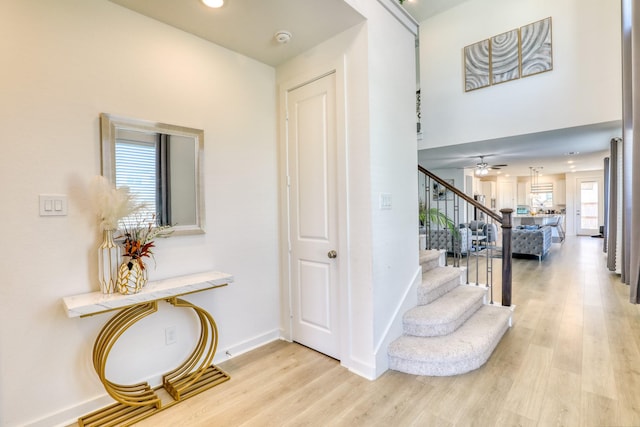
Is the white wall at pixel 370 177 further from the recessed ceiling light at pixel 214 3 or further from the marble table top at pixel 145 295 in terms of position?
the marble table top at pixel 145 295

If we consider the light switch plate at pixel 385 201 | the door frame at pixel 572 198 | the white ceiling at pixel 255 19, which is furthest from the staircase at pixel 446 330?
the door frame at pixel 572 198

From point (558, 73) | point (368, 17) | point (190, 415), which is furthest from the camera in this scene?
point (558, 73)

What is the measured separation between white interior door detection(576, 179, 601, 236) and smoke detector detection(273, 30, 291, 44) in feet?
43.3

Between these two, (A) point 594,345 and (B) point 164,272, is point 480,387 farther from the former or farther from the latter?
(B) point 164,272

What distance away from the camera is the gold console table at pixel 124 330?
1712 millimetres

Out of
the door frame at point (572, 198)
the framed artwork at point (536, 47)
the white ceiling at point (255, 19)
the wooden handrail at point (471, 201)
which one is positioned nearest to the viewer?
the white ceiling at point (255, 19)

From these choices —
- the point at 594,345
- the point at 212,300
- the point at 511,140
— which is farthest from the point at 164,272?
the point at 511,140

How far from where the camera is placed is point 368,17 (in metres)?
2.22

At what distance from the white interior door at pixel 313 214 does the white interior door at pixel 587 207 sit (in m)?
12.8

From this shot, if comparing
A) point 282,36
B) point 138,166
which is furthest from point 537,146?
point 138,166

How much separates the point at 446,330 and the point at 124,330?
237 centimetres

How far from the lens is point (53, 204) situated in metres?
1.75

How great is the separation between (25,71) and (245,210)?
1.58 meters

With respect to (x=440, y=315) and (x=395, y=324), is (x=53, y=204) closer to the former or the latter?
(x=395, y=324)
